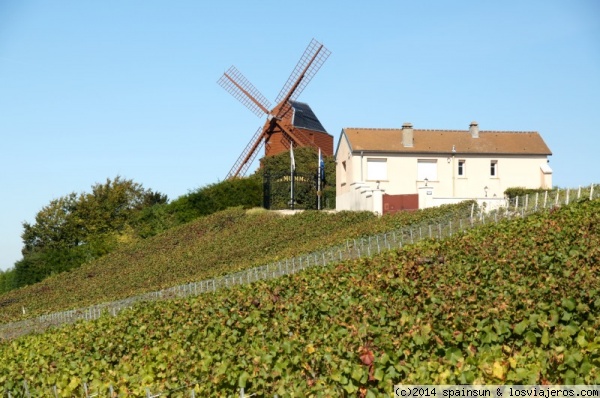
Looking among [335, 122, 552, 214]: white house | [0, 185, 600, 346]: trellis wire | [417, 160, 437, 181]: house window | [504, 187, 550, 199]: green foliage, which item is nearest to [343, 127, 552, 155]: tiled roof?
[335, 122, 552, 214]: white house

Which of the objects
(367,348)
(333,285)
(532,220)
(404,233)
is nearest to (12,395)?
(367,348)

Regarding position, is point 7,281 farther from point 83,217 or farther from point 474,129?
point 474,129

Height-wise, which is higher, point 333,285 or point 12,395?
point 333,285

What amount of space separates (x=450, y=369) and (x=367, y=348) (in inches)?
64.8

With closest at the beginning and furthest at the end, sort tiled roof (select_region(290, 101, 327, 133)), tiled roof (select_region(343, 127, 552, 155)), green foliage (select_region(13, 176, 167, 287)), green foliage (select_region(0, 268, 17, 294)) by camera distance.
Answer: tiled roof (select_region(343, 127, 552, 155)), green foliage (select_region(0, 268, 17, 294)), tiled roof (select_region(290, 101, 327, 133)), green foliage (select_region(13, 176, 167, 287))

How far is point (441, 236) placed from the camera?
26484 millimetres

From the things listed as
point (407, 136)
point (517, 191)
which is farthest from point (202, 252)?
point (517, 191)

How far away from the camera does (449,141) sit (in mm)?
48594

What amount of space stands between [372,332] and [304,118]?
182 ft

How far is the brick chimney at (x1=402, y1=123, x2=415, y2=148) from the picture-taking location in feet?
158

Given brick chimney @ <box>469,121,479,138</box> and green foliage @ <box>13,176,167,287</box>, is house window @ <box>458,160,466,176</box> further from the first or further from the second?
green foliage @ <box>13,176,167,287</box>

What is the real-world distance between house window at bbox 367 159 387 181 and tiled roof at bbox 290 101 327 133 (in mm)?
17831

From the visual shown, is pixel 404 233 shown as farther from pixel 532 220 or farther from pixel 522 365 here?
pixel 522 365

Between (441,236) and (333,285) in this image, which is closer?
(333,285)
